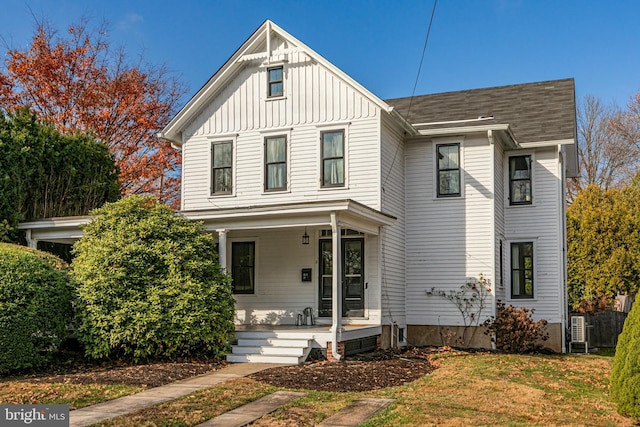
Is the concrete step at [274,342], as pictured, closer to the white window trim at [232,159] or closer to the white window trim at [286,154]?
the white window trim at [286,154]

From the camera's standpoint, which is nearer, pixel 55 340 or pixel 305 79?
pixel 55 340

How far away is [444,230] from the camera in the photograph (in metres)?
16.9

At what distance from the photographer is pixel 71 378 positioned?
34.6 feet

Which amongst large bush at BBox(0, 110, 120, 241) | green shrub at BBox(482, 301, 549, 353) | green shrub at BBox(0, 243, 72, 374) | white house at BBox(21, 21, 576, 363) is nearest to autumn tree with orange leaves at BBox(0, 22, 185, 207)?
large bush at BBox(0, 110, 120, 241)

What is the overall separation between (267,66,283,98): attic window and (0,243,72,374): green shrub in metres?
6.96

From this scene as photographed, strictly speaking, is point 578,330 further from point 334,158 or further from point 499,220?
point 334,158

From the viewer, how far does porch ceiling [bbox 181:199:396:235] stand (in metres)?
13.2

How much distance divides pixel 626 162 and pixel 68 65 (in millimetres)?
25160

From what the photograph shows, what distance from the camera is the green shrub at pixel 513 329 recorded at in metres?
15.8

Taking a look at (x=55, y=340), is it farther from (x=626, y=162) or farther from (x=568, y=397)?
Result: (x=626, y=162)

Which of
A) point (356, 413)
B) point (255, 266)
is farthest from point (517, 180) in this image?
point (356, 413)

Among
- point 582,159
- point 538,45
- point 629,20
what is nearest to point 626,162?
point 582,159

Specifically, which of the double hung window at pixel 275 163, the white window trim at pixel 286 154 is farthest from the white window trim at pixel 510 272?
the double hung window at pixel 275 163

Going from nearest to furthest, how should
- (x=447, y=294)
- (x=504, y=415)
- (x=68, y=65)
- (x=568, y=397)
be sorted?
1. (x=504, y=415)
2. (x=568, y=397)
3. (x=447, y=294)
4. (x=68, y=65)
